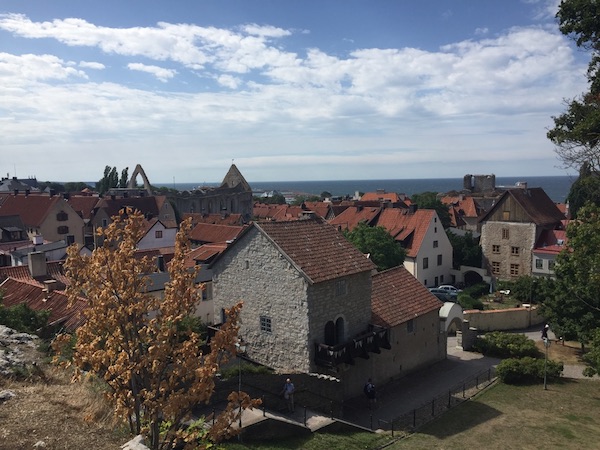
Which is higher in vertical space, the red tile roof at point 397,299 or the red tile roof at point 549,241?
the red tile roof at point 549,241

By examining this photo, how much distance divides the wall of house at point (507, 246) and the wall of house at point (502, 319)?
44.1 feet

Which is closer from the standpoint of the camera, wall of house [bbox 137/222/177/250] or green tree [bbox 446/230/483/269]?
wall of house [bbox 137/222/177/250]

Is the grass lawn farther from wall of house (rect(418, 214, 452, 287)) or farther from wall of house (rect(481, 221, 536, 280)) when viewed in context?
wall of house (rect(481, 221, 536, 280))

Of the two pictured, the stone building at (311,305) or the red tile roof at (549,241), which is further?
the red tile roof at (549,241)

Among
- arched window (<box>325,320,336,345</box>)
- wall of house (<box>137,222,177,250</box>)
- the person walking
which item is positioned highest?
wall of house (<box>137,222,177,250</box>)

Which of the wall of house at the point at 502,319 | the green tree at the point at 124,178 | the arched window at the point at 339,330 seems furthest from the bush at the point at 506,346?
the green tree at the point at 124,178

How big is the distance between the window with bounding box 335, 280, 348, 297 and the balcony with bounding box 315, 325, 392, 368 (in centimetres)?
238

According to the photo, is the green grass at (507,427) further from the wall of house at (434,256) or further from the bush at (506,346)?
the wall of house at (434,256)

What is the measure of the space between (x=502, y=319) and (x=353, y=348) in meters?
20.2

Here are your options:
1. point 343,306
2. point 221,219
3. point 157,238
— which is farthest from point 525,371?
point 221,219

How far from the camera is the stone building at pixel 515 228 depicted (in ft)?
173

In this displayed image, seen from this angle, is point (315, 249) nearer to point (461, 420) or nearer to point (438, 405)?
point (438, 405)

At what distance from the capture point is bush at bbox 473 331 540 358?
3272 cm

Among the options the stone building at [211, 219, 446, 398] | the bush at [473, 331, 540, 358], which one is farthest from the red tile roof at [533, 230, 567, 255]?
the stone building at [211, 219, 446, 398]
